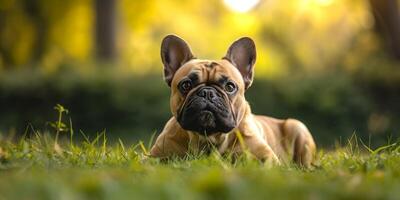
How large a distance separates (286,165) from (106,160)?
5.09 feet

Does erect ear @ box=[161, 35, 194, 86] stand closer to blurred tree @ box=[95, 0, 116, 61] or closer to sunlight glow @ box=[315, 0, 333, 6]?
blurred tree @ box=[95, 0, 116, 61]

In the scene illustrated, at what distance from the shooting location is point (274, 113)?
17547mm

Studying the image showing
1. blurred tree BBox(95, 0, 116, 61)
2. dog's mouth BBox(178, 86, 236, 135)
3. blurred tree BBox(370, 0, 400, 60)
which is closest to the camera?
dog's mouth BBox(178, 86, 236, 135)

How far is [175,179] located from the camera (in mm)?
4531

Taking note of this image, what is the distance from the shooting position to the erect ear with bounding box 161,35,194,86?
7.52m

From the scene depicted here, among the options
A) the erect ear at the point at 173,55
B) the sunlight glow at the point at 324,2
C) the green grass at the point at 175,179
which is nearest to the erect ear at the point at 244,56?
the erect ear at the point at 173,55

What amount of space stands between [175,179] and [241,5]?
3834 cm

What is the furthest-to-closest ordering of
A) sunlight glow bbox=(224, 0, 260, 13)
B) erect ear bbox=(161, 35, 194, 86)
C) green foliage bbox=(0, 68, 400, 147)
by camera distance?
sunlight glow bbox=(224, 0, 260, 13), green foliage bbox=(0, 68, 400, 147), erect ear bbox=(161, 35, 194, 86)

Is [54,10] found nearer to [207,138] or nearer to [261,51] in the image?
[261,51]

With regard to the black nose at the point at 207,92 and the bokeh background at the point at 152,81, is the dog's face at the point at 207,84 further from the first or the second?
the bokeh background at the point at 152,81

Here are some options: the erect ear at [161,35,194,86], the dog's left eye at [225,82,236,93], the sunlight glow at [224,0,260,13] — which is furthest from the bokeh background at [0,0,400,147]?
the sunlight glow at [224,0,260,13]

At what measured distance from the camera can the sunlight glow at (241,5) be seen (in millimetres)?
40662

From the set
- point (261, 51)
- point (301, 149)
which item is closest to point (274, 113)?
point (301, 149)

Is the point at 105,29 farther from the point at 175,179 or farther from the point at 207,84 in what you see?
the point at 175,179
